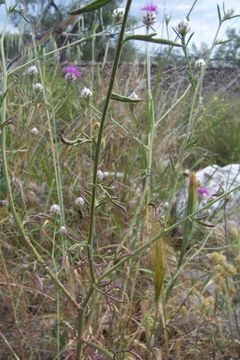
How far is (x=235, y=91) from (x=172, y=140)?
3.34 meters

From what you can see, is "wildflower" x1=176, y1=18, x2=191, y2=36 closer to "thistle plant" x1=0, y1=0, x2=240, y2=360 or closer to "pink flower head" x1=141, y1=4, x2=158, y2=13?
"thistle plant" x1=0, y1=0, x2=240, y2=360

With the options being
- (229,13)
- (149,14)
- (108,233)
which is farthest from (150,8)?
(108,233)

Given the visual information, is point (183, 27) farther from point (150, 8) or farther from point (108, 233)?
point (108, 233)

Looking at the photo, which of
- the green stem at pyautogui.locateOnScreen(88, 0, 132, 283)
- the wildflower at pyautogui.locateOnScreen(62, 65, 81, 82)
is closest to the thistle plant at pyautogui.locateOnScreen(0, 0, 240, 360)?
the green stem at pyautogui.locateOnScreen(88, 0, 132, 283)

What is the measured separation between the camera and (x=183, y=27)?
1189mm

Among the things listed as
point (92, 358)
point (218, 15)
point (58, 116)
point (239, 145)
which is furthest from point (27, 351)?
point (239, 145)

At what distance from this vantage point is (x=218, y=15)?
1327 mm

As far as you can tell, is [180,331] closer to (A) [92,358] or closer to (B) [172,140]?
(A) [92,358]

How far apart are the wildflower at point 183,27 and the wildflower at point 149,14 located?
0.74 feet

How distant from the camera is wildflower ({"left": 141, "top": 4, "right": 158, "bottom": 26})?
1416mm

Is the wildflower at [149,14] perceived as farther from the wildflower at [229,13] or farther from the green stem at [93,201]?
the green stem at [93,201]

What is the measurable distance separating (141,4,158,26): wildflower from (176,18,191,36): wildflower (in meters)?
0.22

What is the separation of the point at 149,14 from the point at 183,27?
269 mm

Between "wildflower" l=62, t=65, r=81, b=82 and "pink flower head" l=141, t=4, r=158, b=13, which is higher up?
"pink flower head" l=141, t=4, r=158, b=13
